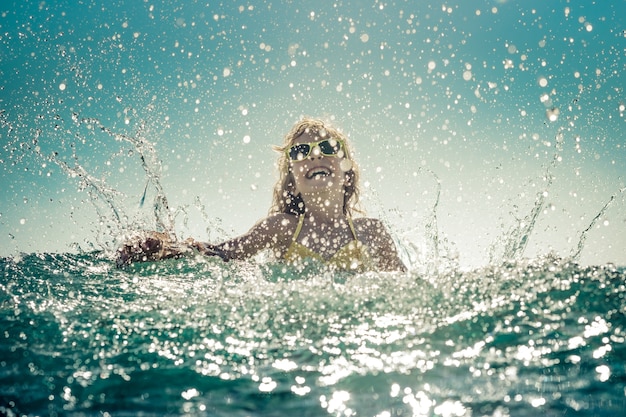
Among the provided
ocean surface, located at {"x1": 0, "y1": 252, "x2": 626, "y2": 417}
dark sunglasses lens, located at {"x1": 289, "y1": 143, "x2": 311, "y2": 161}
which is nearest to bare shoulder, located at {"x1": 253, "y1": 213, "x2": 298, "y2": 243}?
dark sunglasses lens, located at {"x1": 289, "y1": 143, "x2": 311, "y2": 161}

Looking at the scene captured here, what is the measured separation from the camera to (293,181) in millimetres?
6906

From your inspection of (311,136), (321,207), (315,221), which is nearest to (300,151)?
(311,136)

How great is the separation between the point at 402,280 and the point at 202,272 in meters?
2.23

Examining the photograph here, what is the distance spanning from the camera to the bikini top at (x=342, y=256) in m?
5.70

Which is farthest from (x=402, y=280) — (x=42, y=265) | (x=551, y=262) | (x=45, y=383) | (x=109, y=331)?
(x=42, y=265)

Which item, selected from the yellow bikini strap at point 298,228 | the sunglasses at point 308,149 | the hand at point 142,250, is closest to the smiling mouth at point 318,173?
the sunglasses at point 308,149

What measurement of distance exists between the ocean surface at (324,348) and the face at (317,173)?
249cm

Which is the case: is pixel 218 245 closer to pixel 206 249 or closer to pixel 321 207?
pixel 206 249

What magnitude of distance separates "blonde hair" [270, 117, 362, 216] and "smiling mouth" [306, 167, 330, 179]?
47 cm

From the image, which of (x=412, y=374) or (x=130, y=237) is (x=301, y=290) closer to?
(x=412, y=374)

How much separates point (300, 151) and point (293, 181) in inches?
27.1

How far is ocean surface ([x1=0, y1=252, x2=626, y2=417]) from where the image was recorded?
6.17 ft

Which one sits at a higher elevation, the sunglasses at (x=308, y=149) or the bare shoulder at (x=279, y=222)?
the sunglasses at (x=308, y=149)

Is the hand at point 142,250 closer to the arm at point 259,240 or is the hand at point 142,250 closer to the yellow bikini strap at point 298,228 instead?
the arm at point 259,240
